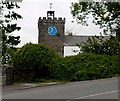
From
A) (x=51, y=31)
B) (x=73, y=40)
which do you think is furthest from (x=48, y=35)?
(x=73, y=40)

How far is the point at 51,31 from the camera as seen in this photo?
7712cm

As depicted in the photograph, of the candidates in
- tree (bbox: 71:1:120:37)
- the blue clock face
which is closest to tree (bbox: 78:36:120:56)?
tree (bbox: 71:1:120:37)

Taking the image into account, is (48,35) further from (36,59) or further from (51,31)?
(36,59)

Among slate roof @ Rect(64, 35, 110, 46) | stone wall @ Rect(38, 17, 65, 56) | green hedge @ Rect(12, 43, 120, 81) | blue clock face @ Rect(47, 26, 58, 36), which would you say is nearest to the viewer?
green hedge @ Rect(12, 43, 120, 81)

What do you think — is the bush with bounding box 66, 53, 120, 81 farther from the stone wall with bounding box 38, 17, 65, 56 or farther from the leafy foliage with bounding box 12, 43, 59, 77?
the stone wall with bounding box 38, 17, 65, 56

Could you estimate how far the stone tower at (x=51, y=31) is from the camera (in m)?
75.1

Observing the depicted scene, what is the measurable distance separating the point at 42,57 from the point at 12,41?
977 cm

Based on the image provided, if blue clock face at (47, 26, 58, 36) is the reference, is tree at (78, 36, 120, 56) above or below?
below

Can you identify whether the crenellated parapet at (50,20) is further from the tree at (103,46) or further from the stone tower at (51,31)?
the tree at (103,46)

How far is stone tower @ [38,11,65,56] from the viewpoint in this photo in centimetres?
7506

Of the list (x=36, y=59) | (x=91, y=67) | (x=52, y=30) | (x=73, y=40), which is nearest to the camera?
(x=91, y=67)

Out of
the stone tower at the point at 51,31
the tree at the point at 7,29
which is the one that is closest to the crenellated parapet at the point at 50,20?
the stone tower at the point at 51,31

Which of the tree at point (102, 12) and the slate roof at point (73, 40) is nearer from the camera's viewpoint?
the tree at point (102, 12)

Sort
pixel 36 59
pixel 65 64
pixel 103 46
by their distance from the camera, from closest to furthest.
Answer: pixel 65 64 < pixel 36 59 < pixel 103 46
